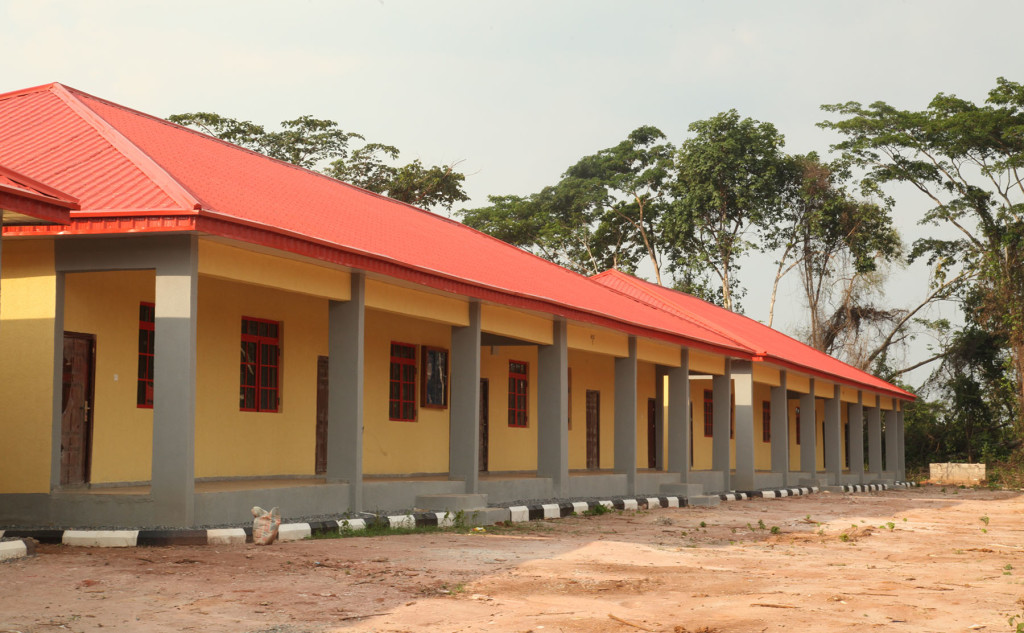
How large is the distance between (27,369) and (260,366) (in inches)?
147

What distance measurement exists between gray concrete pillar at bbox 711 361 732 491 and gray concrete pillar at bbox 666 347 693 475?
6.69ft

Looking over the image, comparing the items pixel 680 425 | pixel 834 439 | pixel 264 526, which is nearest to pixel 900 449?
pixel 834 439

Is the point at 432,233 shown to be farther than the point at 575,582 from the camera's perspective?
Yes

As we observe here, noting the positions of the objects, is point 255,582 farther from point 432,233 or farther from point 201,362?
point 432,233

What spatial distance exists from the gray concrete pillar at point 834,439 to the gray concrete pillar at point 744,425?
6803mm

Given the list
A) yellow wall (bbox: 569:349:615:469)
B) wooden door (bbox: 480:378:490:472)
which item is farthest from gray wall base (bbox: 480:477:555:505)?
yellow wall (bbox: 569:349:615:469)

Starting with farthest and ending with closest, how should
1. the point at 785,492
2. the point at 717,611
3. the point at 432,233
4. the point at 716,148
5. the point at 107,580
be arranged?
the point at 716,148, the point at 785,492, the point at 432,233, the point at 107,580, the point at 717,611

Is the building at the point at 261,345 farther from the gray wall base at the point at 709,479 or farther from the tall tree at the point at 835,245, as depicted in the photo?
the tall tree at the point at 835,245

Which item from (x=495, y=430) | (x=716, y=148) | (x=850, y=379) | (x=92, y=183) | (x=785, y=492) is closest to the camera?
(x=92, y=183)

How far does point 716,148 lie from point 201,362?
3332 cm

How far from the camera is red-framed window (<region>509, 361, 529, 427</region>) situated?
20.7 m

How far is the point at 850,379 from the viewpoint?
31.2 m

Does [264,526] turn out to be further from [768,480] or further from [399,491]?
[768,480]

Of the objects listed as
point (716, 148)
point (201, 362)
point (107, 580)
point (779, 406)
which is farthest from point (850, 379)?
point (107, 580)
